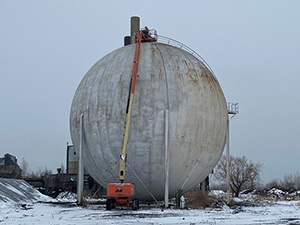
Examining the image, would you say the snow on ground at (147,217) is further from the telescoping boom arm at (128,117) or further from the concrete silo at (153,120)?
the concrete silo at (153,120)

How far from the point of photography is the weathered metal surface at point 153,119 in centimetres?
2147

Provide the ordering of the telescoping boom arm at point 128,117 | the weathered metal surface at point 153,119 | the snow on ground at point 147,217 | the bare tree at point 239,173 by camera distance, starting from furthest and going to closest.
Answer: the bare tree at point 239,173 → the weathered metal surface at point 153,119 → the telescoping boom arm at point 128,117 → the snow on ground at point 147,217

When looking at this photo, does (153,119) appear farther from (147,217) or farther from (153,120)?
(147,217)

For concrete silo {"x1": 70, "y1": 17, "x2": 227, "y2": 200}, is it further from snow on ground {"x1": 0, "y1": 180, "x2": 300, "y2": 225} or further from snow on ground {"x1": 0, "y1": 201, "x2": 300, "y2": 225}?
snow on ground {"x1": 0, "y1": 201, "x2": 300, "y2": 225}

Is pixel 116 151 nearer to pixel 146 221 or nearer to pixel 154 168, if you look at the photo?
pixel 154 168

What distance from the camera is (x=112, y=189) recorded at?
65.1 feet

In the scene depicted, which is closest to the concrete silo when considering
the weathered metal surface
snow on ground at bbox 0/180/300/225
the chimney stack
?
the weathered metal surface

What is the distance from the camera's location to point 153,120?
21.5m

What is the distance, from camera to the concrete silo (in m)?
21.5

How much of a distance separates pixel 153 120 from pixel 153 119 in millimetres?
49

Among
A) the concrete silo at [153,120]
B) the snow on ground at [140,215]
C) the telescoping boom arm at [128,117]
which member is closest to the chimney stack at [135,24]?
the concrete silo at [153,120]

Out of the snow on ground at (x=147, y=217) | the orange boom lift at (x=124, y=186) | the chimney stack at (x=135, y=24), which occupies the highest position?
the chimney stack at (x=135, y=24)

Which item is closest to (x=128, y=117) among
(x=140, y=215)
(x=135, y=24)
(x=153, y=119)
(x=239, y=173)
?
(x=153, y=119)

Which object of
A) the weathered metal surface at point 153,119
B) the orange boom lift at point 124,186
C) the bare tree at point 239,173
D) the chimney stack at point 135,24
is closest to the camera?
the orange boom lift at point 124,186
